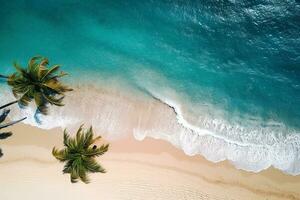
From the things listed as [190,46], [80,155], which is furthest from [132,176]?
[190,46]

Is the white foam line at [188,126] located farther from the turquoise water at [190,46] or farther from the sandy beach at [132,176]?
the sandy beach at [132,176]

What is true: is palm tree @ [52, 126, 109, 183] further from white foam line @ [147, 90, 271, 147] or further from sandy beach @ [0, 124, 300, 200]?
white foam line @ [147, 90, 271, 147]

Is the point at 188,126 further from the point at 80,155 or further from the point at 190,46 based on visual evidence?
the point at 80,155

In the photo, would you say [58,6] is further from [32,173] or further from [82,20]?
[32,173]

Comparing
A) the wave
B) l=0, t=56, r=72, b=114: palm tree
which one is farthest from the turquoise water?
l=0, t=56, r=72, b=114: palm tree

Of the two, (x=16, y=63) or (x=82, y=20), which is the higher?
(x=82, y=20)

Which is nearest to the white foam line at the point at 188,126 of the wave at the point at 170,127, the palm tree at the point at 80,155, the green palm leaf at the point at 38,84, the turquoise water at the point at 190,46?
the wave at the point at 170,127

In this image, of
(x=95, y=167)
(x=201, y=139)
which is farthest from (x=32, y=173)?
(x=201, y=139)
